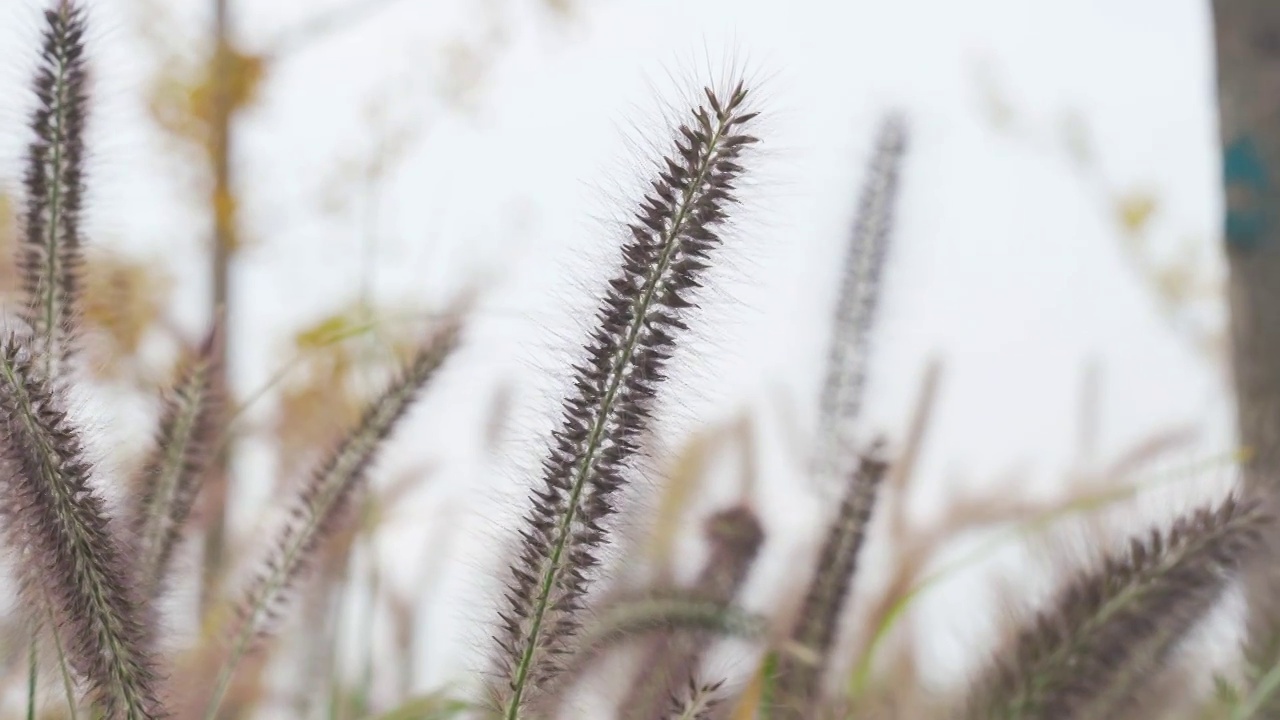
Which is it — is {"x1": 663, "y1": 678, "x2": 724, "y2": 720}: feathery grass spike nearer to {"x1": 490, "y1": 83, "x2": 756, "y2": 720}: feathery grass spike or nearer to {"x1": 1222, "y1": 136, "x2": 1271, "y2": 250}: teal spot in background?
{"x1": 490, "y1": 83, "x2": 756, "y2": 720}: feathery grass spike

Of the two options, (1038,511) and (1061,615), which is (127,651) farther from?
(1038,511)

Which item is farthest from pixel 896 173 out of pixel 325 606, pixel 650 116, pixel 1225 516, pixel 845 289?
pixel 325 606

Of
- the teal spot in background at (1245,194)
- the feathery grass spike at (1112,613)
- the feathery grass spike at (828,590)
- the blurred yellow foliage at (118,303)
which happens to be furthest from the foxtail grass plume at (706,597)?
the teal spot in background at (1245,194)

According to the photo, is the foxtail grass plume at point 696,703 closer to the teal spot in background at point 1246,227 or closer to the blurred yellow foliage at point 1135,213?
the teal spot in background at point 1246,227

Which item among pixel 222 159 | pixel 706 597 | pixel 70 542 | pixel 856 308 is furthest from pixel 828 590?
pixel 222 159

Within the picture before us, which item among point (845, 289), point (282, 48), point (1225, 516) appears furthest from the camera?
point (282, 48)

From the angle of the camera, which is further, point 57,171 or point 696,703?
point 57,171

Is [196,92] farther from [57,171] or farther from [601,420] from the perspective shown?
[601,420]
